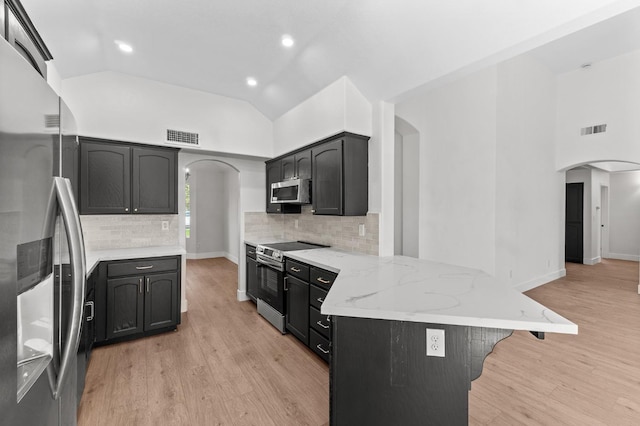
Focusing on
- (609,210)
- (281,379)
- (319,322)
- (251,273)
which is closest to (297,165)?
(251,273)

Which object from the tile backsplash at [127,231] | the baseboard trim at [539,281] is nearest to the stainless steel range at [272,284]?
the tile backsplash at [127,231]

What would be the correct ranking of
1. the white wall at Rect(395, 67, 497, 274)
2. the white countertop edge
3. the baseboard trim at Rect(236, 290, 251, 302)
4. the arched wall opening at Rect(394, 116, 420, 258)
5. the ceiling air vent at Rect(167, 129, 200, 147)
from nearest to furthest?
the white countertop edge
the ceiling air vent at Rect(167, 129, 200, 147)
the white wall at Rect(395, 67, 497, 274)
the baseboard trim at Rect(236, 290, 251, 302)
the arched wall opening at Rect(394, 116, 420, 258)

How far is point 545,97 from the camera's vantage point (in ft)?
18.3

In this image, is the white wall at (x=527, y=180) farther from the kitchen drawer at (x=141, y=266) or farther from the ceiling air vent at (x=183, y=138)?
the kitchen drawer at (x=141, y=266)

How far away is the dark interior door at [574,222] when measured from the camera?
7.74 m

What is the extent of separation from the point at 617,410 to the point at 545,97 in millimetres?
5518

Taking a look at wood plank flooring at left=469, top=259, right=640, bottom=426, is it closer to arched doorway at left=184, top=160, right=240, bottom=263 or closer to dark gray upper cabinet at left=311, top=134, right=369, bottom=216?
dark gray upper cabinet at left=311, top=134, right=369, bottom=216

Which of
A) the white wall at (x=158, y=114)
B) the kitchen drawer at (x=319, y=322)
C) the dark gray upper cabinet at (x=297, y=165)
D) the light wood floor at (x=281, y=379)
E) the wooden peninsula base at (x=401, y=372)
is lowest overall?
the light wood floor at (x=281, y=379)

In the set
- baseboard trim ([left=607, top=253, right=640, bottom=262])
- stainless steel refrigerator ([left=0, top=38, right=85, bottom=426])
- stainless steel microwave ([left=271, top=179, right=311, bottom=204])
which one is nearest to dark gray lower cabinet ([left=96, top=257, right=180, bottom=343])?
Result: stainless steel microwave ([left=271, top=179, right=311, bottom=204])

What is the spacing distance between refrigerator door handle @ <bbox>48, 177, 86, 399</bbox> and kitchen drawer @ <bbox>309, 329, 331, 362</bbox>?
1.98 m

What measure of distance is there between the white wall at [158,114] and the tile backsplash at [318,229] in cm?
109

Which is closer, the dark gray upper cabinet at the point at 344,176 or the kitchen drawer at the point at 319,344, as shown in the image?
the kitchen drawer at the point at 319,344

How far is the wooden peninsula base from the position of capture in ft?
4.66

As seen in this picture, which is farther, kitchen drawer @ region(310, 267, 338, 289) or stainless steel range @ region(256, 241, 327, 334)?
stainless steel range @ region(256, 241, 327, 334)
